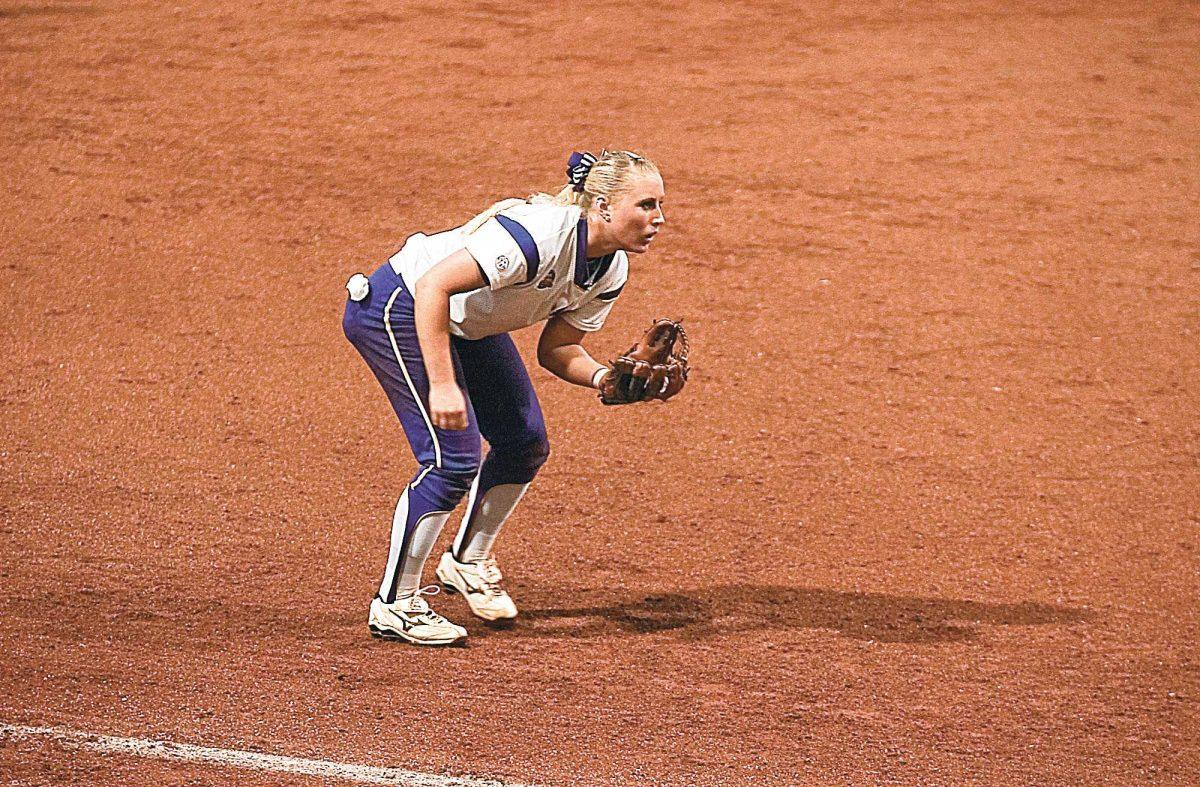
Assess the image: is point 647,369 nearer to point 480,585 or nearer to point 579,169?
point 579,169

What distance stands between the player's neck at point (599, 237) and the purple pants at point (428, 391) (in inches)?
20.5

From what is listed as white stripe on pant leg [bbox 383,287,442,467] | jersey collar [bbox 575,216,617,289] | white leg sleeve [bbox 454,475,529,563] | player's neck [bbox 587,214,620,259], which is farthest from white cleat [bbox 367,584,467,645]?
player's neck [bbox 587,214,620,259]

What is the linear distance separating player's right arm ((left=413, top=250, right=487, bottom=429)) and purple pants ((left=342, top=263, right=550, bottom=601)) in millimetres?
202

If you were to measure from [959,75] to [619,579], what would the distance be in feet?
21.1

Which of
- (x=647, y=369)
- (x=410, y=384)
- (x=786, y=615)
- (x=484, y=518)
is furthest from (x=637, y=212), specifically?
(x=786, y=615)

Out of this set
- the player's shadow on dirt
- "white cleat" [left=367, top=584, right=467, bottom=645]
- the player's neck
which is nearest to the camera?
the player's neck

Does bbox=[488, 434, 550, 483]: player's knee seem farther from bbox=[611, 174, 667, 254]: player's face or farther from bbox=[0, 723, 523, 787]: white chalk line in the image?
bbox=[0, 723, 523, 787]: white chalk line

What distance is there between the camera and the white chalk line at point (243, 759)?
3836 mm

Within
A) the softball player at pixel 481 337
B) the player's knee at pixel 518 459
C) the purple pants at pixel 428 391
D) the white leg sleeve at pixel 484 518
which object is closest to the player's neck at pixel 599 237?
the softball player at pixel 481 337

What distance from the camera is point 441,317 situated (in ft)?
13.0

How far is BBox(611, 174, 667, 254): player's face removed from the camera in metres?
4.03

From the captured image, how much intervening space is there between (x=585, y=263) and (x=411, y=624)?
1.33 m

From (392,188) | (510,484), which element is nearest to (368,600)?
(510,484)

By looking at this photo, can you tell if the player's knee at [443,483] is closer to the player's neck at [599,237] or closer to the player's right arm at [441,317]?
the player's right arm at [441,317]
